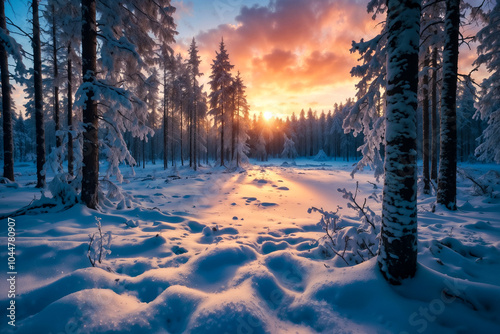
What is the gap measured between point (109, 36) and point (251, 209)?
6.67 metres

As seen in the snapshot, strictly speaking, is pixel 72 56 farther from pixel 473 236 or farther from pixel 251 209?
pixel 473 236

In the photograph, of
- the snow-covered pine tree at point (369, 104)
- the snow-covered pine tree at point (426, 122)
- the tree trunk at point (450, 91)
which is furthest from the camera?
the snow-covered pine tree at point (426, 122)

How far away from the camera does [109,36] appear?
5.41 meters

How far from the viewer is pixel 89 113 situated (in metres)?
5.34

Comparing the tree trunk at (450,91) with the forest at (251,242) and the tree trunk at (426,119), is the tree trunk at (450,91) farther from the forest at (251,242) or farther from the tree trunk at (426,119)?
the tree trunk at (426,119)

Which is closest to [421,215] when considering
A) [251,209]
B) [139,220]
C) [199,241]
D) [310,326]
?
[251,209]

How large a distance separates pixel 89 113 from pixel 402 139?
6.84m

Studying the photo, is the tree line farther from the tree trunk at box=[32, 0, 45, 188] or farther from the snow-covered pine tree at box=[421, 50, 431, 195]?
the tree trunk at box=[32, 0, 45, 188]

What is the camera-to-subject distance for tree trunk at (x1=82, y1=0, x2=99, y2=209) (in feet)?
17.3

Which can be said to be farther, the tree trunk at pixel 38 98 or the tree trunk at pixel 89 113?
the tree trunk at pixel 38 98

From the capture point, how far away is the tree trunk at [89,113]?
5.26m

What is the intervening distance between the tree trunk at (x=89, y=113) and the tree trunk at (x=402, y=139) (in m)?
6.47

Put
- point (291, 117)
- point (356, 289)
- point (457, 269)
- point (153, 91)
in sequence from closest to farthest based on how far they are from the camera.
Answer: point (356, 289) → point (457, 269) → point (153, 91) → point (291, 117)

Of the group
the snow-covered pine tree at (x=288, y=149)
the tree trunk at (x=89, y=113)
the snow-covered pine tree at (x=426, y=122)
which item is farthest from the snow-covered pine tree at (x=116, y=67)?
the snow-covered pine tree at (x=288, y=149)
